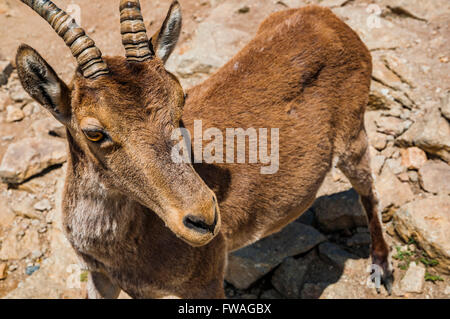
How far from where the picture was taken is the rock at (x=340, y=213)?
18.8 feet

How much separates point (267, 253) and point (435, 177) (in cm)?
247

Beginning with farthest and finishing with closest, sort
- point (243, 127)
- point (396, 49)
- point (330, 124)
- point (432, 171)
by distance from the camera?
point (396, 49) < point (432, 171) < point (330, 124) < point (243, 127)

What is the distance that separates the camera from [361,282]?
17.3 ft

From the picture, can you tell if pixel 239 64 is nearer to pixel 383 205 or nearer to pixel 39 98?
pixel 39 98

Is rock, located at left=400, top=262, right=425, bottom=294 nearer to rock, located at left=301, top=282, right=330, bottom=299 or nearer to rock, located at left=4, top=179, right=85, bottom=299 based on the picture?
rock, located at left=301, top=282, right=330, bottom=299

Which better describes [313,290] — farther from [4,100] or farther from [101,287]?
[4,100]

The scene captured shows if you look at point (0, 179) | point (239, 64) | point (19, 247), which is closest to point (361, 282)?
point (239, 64)

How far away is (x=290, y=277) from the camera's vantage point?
5.24m

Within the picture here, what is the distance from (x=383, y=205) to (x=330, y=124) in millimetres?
1779

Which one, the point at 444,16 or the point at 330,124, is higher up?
the point at 330,124

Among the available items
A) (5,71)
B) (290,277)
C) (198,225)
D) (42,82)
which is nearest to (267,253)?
(290,277)

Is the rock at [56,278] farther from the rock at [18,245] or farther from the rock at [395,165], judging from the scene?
the rock at [395,165]

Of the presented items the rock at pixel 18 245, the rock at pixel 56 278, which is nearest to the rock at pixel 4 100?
the rock at pixel 18 245

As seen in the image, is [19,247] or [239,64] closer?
[239,64]
